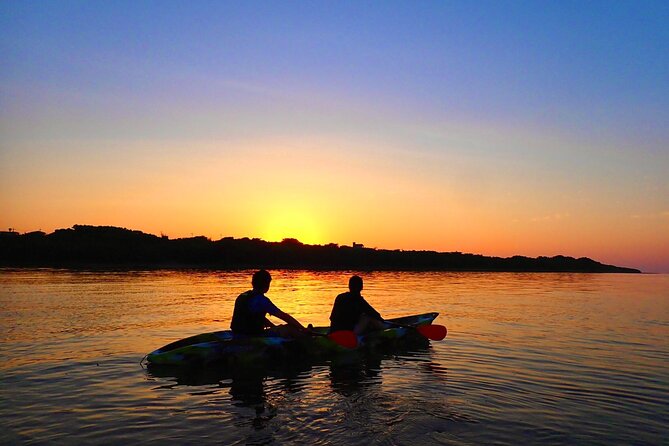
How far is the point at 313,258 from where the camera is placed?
79812 millimetres

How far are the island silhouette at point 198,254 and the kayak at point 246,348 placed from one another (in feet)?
168

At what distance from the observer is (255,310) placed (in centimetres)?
1225

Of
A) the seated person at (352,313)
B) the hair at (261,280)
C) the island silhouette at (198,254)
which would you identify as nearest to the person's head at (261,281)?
the hair at (261,280)

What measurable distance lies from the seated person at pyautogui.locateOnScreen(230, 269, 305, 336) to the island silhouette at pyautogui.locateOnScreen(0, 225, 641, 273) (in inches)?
2029

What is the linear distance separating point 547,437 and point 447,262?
84.6m

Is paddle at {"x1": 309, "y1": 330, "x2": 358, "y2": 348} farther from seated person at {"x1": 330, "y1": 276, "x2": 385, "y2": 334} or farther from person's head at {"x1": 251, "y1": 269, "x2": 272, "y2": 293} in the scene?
person's head at {"x1": 251, "y1": 269, "x2": 272, "y2": 293}

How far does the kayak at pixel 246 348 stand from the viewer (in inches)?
452

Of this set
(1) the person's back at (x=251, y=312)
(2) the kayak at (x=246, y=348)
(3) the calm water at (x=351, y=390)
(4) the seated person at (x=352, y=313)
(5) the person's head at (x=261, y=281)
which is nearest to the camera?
(3) the calm water at (x=351, y=390)

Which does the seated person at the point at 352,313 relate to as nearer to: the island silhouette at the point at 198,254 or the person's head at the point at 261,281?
the person's head at the point at 261,281

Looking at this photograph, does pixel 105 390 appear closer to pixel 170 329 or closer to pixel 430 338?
pixel 170 329

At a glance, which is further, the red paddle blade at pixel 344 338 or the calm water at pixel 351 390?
the red paddle blade at pixel 344 338

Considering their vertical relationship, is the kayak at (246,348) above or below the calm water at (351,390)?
above

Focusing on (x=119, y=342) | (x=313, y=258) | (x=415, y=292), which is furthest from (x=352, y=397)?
(x=313, y=258)

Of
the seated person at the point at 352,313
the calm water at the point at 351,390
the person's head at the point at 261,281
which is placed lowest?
the calm water at the point at 351,390
